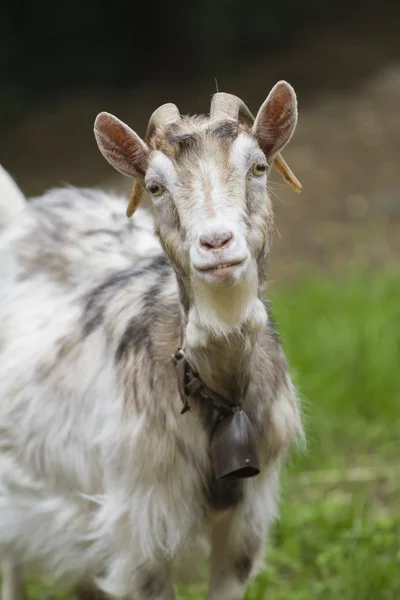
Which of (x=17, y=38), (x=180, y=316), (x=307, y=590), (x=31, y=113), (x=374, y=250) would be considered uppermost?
(x=17, y=38)

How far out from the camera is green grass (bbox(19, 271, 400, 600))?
4246 millimetres

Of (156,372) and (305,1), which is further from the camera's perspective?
(305,1)

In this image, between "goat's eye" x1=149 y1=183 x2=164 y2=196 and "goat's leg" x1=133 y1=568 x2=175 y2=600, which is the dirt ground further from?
"goat's eye" x1=149 y1=183 x2=164 y2=196

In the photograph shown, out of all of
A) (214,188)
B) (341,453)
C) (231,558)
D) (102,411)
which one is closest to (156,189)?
(214,188)

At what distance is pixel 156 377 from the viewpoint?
323cm

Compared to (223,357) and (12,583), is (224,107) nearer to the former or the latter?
(223,357)

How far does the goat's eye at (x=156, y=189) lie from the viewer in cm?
295

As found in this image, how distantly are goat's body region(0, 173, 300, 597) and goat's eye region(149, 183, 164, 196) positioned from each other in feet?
1.38

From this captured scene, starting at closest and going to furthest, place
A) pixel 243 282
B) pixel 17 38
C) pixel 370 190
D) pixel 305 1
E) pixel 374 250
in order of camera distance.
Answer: pixel 243 282 → pixel 374 250 → pixel 370 190 → pixel 17 38 → pixel 305 1

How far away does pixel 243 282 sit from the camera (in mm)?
2762

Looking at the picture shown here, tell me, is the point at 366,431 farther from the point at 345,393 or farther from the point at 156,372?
the point at 156,372

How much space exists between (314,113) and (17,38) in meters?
3.18

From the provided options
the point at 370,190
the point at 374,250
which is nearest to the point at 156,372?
the point at 374,250

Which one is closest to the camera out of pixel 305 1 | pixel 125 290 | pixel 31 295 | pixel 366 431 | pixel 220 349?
pixel 220 349
